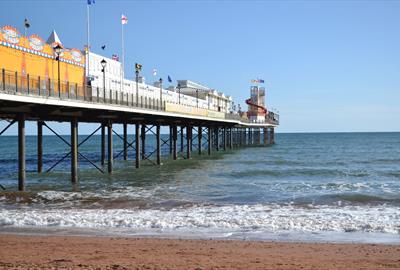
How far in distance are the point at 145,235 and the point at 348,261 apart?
4484mm

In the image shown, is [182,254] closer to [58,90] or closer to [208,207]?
[208,207]

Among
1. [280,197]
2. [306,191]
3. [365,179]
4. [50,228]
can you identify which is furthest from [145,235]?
[365,179]

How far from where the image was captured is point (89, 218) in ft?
44.1

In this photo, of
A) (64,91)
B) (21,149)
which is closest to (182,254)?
(21,149)

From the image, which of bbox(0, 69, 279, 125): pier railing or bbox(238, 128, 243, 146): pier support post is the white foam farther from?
bbox(238, 128, 243, 146): pier support post

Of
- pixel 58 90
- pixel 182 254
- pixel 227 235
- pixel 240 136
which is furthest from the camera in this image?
pixel 240 136

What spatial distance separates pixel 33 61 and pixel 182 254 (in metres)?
14.1

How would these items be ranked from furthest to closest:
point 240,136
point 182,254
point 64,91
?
point 240,136, point 64,91, point 182,254

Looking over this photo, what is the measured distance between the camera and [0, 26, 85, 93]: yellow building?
18172 mm

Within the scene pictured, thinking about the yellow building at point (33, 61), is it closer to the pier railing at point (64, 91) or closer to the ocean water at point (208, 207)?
the pier railing at point (64, 91)

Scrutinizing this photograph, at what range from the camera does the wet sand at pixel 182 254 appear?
27.0 ft

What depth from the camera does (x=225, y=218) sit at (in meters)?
13.4

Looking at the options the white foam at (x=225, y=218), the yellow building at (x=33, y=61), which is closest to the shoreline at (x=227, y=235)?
the white foam at (x=225, y=218)

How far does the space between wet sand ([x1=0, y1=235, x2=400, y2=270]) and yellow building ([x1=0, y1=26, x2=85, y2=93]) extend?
805 centimetres
